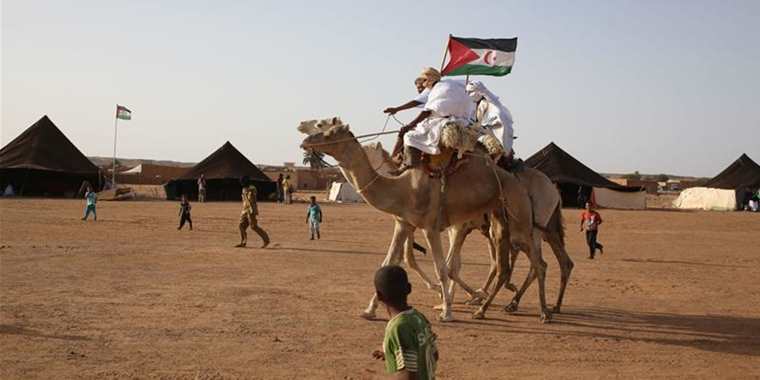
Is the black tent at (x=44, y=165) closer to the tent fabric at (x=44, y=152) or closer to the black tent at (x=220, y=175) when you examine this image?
the tent fabric at (x=44, y=152)

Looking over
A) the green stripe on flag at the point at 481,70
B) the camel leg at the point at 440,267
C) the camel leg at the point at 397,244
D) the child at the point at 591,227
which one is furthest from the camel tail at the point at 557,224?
the child at the point at 591,227

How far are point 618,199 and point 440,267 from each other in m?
42.6

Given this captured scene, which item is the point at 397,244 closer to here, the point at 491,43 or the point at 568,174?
the point at 491,43

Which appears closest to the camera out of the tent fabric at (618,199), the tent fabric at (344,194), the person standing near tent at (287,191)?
the person standing near tent at (287,191)

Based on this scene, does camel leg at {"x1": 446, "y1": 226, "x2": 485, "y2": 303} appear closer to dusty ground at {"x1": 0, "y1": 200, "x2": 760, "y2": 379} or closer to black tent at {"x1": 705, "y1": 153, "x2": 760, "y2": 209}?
dusty ground at {"x1": 0, "y1": 200, "x2": 760, "y2": 379}

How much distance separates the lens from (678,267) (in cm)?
1933

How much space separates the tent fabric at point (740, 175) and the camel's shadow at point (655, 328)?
45476mm

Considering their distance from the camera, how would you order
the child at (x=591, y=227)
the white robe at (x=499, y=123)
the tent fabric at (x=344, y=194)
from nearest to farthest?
1. the white robe at (x=499, y=123)
2. the child at (x=591, y=227)
3. the tent fabric at (x=344, y=194)

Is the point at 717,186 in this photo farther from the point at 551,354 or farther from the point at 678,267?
the point at 551,354

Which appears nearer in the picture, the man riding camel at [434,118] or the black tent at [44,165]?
the man riding camel at [434,118]

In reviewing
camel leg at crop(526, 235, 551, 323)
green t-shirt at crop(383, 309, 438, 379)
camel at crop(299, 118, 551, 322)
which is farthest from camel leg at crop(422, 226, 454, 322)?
green t-shirt at crop(383, 309, 438, 379)

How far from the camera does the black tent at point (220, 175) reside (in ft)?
159

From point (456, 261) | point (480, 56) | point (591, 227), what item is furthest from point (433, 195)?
point (591, 227)

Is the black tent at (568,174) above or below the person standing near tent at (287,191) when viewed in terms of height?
above
